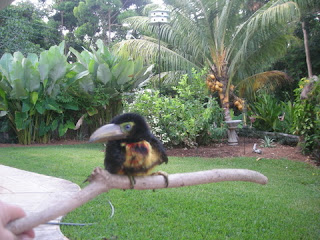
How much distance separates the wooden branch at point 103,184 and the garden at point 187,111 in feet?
7.16

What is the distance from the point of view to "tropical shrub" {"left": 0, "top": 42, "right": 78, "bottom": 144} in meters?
9.02

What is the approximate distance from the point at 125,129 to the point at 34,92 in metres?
8.58

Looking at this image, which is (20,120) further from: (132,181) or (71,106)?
(132,181)

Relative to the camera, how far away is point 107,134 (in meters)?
1.14

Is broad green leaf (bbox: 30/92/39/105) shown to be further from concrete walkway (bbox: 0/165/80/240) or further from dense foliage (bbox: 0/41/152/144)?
concrete walkway (bbox: 0/165/80/240)

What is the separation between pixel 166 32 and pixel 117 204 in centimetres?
749

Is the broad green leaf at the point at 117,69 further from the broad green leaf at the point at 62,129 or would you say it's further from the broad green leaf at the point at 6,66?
the broad green leaf at the point at 6,66

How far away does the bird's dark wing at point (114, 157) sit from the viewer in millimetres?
1287

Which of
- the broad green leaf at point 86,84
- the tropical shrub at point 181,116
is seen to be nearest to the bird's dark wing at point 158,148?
the tropical shrub at point 181,116

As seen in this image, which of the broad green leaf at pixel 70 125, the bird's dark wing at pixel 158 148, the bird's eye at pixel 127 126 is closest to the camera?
the bird's eye at pixel 127 126

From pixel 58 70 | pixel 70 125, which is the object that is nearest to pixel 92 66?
pixel 58 70

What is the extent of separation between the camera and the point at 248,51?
384 inches

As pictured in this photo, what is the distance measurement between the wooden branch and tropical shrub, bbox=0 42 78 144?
8335mm

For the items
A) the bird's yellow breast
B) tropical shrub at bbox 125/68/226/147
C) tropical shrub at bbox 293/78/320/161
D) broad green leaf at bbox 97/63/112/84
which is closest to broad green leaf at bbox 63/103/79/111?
broad green leaf at bbox 97/63/112/84
